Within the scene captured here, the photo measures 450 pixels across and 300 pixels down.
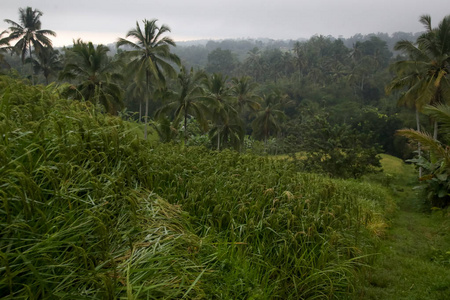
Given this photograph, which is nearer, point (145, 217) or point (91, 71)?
point (145, 217)

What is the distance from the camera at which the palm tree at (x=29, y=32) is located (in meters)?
36.2

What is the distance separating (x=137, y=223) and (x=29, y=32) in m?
42.7

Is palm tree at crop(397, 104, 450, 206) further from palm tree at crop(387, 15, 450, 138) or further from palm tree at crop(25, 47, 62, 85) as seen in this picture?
palm tree at crop(25, 47, 62, 85)

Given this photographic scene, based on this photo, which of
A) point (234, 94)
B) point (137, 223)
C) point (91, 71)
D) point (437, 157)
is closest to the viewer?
point (137, 223)

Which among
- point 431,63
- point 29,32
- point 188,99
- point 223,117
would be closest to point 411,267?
point 431,63

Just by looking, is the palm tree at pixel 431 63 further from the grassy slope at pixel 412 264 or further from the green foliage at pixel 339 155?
the grassy slope at pixel 412 264

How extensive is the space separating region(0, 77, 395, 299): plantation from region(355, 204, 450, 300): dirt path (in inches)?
28.2

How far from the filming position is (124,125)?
14.6 ft

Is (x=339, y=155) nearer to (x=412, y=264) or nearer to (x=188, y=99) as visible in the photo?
(x=188, y=99)

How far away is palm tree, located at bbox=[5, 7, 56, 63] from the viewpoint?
36250mm

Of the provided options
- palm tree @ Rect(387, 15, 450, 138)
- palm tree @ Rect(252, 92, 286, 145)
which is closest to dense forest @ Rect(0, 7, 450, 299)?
palm tree @ Rect(387, 15, 450, 138)

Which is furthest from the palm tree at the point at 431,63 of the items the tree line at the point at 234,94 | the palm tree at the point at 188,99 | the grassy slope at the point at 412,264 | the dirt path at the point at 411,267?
the palm tree at the point at 188,99

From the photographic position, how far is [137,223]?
9.73 ft

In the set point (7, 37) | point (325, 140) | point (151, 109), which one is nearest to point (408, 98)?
point (325, 140)
